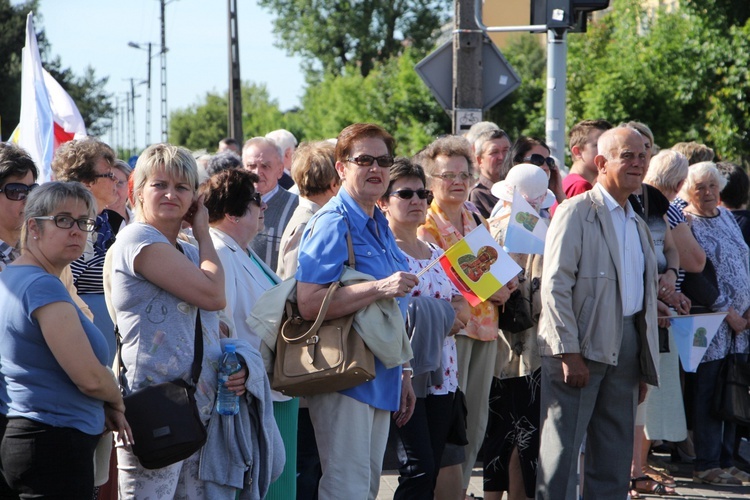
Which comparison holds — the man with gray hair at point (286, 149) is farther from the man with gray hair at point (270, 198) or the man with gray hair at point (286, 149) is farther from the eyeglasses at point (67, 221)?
the eyeglasses at point (67, 221)

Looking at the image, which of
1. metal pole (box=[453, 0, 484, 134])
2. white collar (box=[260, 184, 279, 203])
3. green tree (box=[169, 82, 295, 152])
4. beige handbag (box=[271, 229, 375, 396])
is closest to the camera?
beige handbag (box=[271, 229, 375, 396])

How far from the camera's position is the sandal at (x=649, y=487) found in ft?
23.3

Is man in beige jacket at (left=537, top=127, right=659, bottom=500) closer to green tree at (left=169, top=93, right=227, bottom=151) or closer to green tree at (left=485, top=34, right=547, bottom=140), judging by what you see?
green tree at (left=485, top=34, right=547, bottom=140)

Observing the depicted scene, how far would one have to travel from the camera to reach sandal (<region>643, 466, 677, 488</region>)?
7.30 metres

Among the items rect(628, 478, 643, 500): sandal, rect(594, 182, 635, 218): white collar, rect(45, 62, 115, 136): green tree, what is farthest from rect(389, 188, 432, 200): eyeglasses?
rect(45, 62, 115, 136): green tree

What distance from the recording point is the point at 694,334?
7164mm

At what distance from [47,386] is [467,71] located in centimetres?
645

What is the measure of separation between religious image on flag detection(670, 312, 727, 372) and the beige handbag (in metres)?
3.37

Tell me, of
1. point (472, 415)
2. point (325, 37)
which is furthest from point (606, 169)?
point (325, 37)

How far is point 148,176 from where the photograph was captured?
14.2 feet

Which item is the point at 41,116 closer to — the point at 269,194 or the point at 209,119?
the point at 269,194

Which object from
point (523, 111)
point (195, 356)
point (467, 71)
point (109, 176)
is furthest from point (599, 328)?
point (523, 111)

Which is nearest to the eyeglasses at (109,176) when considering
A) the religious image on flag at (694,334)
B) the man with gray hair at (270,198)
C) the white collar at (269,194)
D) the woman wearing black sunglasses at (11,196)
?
the man with gray hair at (270,198)

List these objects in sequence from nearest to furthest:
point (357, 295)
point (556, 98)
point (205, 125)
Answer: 1. point (357, 295)
2. point (556, 98)
3. point (205, 125)
